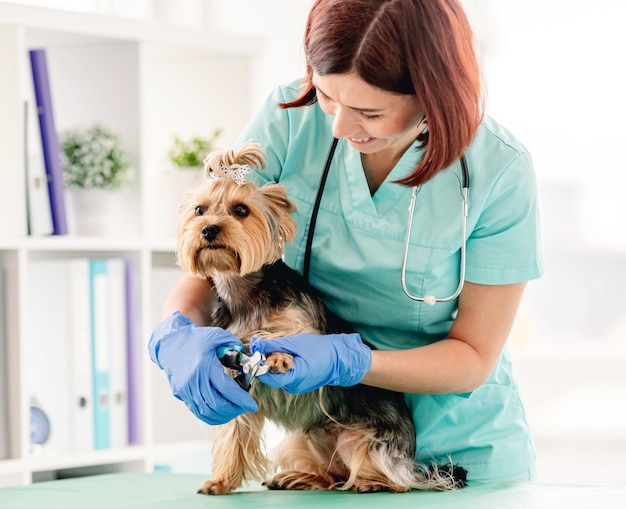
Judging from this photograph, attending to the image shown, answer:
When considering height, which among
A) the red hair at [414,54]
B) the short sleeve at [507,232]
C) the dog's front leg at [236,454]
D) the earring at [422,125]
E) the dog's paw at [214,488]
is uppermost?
the red hair at [414,54]

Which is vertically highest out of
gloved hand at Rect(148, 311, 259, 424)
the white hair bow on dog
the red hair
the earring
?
the red hair

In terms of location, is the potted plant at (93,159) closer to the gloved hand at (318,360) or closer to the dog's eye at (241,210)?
the dog's eye at (241,210)

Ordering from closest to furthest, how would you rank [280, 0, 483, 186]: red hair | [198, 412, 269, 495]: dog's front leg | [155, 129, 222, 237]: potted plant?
[280, 0, 483, 186]: red hair, [198, 412, 269, 495]: dog's front leg, [155, 129, 222, 237]: potted plant

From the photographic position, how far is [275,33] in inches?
118

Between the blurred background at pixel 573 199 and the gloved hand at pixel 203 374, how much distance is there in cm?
211

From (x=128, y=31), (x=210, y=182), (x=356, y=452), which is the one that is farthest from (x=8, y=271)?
(x=356, y=452)

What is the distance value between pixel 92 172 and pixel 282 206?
1.12 m

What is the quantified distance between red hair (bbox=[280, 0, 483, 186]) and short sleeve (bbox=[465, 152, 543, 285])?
160mm

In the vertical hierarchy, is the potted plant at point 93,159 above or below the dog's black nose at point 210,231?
above

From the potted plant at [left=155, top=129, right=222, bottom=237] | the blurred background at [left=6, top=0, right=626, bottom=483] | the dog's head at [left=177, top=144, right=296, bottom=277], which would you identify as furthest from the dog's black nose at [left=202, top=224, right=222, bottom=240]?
the blurred background at [left=6, top=0, right=626, bottom=483]

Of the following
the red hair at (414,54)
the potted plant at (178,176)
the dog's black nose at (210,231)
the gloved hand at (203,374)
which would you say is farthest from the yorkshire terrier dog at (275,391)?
the potted plant at (178,176)

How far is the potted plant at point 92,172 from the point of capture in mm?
2473

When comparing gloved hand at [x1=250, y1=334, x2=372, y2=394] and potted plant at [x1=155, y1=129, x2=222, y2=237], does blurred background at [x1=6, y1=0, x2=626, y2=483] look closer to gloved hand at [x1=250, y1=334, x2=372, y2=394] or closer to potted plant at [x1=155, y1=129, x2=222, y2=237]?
potted plant at [x1=155, y1=129, x2=222, y2=237]

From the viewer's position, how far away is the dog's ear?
4.94ft
